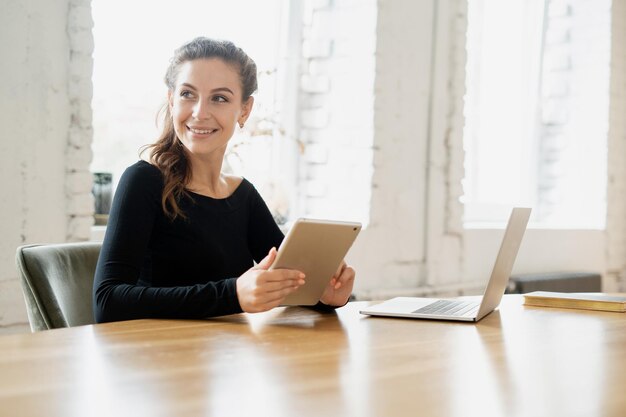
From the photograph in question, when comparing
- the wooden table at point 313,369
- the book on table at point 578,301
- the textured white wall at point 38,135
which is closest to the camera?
the wooden table at point 313,369

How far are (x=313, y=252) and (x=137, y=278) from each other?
16.4 inches

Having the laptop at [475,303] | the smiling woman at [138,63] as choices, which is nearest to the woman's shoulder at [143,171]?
the laptop at [475,303]

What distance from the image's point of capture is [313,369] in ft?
4.19

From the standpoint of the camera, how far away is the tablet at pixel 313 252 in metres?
1.64

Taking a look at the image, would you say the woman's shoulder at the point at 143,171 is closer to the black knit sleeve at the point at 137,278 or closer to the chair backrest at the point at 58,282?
the black knit sleeve at the point at 137,278

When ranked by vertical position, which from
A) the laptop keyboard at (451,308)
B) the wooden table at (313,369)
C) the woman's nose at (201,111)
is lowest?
the wooden table at (313,369)

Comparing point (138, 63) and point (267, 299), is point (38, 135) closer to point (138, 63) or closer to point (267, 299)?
point (138, 63)

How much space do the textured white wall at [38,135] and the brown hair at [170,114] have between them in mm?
758

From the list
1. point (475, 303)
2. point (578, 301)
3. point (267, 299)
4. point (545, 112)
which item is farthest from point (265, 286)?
point (545, 112)

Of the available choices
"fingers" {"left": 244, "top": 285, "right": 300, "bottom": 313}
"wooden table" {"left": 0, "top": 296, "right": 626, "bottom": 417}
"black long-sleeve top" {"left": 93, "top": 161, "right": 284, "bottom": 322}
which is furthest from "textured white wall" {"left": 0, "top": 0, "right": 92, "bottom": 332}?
"fingers" {"left": 244, "top": 285, "right": 300, "bottom": 313}

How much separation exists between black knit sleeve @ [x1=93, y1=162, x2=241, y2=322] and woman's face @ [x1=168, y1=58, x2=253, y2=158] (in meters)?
0.15

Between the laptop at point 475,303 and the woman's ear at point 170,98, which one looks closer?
the laptop at point 475,303

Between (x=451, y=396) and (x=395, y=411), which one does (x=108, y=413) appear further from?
(x=451, y=396)

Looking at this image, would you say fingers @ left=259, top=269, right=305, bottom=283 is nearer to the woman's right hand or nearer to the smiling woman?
the woman's right hand
